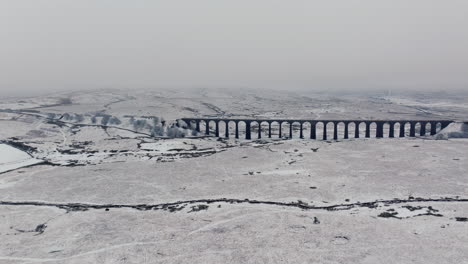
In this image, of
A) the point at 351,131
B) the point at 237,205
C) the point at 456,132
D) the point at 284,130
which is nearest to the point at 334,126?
the point at 351,131

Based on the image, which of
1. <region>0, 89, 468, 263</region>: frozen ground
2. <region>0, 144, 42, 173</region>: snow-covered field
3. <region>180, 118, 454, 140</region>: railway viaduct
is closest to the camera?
<region>0, 89, 468, 263</region>: frozen ground

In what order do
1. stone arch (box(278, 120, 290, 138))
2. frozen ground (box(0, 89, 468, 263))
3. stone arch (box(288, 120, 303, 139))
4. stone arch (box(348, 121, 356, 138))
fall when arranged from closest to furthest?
1. frozen ground (box(0, 89, 468, 263))
2. stone arch (box(288, 120, 303, 139))
3. stone arch (box(278, 120, 290, 138))
4. stone arch (box(348, 121, 356, 138))

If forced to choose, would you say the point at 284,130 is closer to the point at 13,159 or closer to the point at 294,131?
the point at 294,131

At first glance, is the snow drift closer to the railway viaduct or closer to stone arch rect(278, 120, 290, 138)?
the railway viaduct

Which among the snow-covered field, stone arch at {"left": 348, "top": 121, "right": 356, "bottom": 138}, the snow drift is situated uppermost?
the snow drift

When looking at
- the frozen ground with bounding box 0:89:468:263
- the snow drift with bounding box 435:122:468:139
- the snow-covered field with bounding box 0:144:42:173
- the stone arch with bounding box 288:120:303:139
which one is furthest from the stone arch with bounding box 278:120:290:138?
the snow-covered field with bounding box 0:144:42:173

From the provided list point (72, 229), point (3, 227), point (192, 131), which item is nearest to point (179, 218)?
point (72, 229)

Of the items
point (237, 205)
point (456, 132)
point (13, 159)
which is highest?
point (456, 132)

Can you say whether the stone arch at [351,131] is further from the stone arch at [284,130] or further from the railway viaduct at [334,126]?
the stone arch at [284,130]

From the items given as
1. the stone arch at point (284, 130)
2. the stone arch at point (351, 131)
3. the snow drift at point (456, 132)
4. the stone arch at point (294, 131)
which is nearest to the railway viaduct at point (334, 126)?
the stone arch at point (294, 131)
